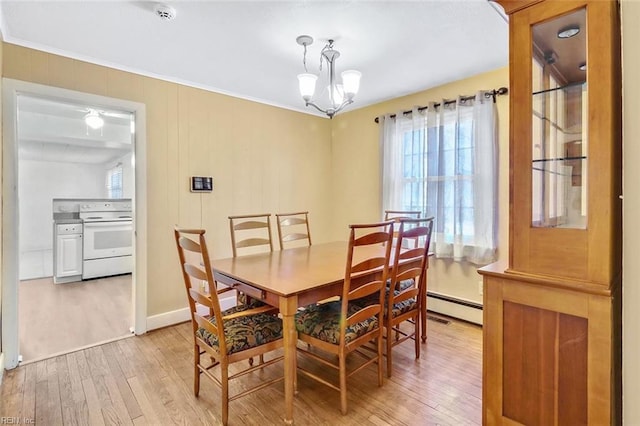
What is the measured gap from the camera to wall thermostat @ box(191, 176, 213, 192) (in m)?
3.12

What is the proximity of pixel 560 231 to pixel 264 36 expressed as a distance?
81.8 inches

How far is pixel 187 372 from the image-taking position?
221 cm

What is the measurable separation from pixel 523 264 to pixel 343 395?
1161mm

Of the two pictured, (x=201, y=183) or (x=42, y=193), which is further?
(x=42, y=193)

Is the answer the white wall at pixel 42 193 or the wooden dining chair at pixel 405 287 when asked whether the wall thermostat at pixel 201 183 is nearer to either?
the wooden dining chair at pixel 405 287

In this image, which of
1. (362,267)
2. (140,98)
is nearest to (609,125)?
(362,267)

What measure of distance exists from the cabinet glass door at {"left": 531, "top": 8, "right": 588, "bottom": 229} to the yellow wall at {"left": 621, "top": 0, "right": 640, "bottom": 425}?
237 millimetres

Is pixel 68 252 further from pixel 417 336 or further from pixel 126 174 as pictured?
pixel 417 336

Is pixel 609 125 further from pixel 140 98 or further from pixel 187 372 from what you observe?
pixel 140 98

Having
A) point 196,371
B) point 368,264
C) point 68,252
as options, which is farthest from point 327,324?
point 68,252

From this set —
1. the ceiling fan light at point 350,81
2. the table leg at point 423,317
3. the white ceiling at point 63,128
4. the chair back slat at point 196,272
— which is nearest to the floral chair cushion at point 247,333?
the chair back slat at point 196,272

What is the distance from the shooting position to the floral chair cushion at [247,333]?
169 cm

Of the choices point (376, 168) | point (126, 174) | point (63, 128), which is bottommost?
point (376, 168)

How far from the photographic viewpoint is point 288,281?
174cm
